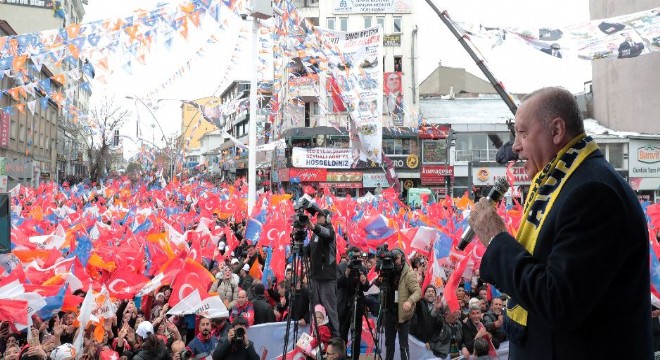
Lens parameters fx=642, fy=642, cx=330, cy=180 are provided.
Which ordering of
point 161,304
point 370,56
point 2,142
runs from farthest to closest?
point 2,142 → point 370,56 → point 161,304

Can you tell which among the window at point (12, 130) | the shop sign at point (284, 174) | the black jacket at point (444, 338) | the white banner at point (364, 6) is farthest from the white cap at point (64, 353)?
the shop sign at point (284, 174)

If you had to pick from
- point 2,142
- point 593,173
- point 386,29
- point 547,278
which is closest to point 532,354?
point 547,278

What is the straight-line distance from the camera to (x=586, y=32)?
585 inches

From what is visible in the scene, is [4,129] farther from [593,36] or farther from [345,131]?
[593,36]

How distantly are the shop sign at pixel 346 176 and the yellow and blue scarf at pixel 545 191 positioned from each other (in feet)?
143

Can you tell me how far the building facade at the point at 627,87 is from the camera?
38.9 meters

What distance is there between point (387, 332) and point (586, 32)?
10253 millimetres

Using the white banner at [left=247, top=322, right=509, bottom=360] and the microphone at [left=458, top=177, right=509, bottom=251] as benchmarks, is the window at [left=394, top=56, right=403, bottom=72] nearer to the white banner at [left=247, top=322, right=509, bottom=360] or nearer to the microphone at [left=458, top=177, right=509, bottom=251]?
the white banner at [left=247, top=322, right=509, bottom=360]

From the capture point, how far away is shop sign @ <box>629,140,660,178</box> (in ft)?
130

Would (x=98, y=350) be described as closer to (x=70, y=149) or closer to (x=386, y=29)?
(x=386, y=29)

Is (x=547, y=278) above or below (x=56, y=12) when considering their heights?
below

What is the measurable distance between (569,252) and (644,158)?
1654 inches

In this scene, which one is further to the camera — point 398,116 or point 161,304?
point 398,116

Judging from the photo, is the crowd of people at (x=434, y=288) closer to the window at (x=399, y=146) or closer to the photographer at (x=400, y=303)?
the photographer at (x=400, y=303)
